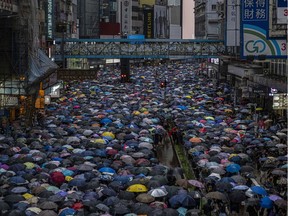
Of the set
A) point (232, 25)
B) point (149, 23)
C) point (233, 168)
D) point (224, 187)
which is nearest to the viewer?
point (224, 187)

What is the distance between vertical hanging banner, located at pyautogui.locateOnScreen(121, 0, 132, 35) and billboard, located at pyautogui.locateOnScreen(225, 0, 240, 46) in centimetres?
9304

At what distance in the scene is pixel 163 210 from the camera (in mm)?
18250

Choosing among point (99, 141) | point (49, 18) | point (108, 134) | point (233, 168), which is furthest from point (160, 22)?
point (233, 168)

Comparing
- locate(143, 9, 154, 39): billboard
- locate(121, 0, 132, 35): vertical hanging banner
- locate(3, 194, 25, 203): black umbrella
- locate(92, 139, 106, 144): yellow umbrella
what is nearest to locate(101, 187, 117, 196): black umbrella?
locate(3, 194, 25, 203): black umbrella

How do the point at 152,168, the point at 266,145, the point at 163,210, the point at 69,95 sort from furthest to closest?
the point at 69,95 < the point at 266,145 < the point at 152,168 < the point at 163,210

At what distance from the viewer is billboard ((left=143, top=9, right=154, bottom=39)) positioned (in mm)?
167125

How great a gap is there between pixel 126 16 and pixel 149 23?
1490 cm

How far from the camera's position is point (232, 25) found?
5822 cm

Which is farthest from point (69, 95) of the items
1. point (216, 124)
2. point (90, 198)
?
point (90, 198)

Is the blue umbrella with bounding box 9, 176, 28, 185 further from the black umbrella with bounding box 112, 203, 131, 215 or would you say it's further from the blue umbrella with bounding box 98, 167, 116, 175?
the black umbrella with bounding box 112, 203, 131, 215

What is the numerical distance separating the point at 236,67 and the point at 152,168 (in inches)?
1639

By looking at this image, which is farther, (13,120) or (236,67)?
(236,67)

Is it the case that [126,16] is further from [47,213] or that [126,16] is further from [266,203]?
[47,213]

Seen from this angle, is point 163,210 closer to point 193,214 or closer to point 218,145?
point 193,214
